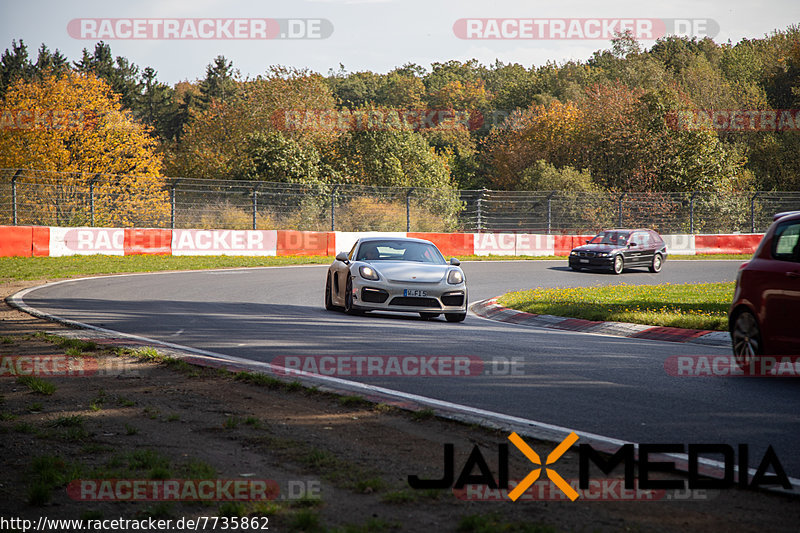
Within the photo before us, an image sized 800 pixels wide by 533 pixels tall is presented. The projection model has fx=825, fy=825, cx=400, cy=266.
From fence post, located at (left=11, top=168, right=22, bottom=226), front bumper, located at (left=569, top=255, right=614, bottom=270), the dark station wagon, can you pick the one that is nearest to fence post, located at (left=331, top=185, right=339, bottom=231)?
the dark station wagon

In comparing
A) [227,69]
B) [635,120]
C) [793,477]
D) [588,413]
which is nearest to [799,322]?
[588,413]

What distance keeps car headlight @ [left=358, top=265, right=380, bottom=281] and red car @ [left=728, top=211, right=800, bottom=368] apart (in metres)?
6.09

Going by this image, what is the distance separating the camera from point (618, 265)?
27.2 meters

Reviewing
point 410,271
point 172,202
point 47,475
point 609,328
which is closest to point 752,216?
point 172,202

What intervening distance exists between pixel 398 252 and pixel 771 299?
7384 millimetres

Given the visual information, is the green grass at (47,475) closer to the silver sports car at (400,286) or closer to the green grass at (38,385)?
the green grass at (38,385)

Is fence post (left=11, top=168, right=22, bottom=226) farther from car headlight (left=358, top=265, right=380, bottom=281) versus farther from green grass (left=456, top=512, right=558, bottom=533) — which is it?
green grass (left=456, top=512, right=558, bottom=533)

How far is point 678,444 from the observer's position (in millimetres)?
5238

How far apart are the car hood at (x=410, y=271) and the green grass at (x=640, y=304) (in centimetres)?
232

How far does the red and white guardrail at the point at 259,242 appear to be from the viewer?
25.6 metres

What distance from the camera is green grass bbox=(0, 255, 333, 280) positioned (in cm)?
2106

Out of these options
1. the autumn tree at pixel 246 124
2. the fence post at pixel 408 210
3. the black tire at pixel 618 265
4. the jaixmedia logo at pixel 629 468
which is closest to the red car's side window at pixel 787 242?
the jaixmedia logo at pixel 629 468

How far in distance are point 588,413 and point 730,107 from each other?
66319 millimetres

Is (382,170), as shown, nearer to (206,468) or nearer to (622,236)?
(622,236)
